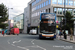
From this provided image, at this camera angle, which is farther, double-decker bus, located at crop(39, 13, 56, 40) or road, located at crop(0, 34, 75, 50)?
double-decker bus, located at crop(39, 13, 56, 40)

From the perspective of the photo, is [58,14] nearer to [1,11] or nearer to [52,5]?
[52,5]

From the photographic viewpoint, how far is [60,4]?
60031mm

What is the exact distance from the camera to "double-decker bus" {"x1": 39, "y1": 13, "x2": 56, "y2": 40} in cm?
2394

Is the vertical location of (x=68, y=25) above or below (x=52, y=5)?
below

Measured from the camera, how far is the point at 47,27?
23984 mm

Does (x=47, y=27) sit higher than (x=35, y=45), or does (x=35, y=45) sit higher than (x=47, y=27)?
(x=47, y=27)

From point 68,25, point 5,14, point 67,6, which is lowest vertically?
point 68,25

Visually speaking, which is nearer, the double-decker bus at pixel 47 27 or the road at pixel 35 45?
the road at pixel 35 45

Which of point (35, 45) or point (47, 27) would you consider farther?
point (47, 27)

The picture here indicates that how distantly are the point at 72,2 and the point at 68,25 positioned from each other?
16.8 m

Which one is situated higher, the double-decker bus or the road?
the double-decker bus

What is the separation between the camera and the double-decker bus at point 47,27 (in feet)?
78.5

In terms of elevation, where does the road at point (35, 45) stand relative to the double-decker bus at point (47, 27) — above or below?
below

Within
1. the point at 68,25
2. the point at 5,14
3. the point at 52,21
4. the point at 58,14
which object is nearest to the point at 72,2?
the point at 58,14
